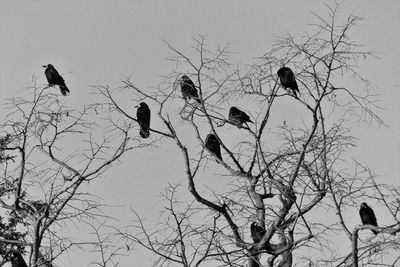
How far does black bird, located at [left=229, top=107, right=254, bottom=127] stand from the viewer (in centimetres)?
870

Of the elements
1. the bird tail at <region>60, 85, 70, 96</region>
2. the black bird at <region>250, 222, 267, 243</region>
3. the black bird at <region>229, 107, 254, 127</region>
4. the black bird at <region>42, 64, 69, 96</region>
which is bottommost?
the black bird at <region>250, 222, 267, 243</region>

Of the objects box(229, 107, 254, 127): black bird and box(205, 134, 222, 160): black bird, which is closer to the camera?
box(229, 107, 254, 127): black bird

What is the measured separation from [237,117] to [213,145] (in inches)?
17.6

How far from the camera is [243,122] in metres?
8.95

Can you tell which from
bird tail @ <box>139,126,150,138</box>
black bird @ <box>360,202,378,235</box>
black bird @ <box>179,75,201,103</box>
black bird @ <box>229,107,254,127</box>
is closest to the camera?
black bird @ <box>179,75,201,103</box>

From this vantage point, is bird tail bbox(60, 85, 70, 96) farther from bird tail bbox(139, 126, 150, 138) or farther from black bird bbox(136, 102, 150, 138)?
bird tail bbox(139, 126, 150, 138)

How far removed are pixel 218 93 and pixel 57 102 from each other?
1776 millimetres

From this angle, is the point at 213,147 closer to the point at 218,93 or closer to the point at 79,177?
the point at 218,93

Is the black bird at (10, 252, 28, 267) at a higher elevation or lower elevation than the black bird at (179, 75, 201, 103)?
lower

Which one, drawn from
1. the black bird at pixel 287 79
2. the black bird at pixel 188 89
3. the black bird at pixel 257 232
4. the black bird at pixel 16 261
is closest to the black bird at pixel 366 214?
the black bird at pixel 257 232

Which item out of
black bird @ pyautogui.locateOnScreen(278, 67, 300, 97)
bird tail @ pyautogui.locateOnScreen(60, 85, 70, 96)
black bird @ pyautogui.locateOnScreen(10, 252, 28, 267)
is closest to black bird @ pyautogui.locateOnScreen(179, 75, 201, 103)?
black bird @ pyautogui.locateOnScreen(278, 67, 300, 97)

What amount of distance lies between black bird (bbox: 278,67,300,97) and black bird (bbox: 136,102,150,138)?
1627 mm

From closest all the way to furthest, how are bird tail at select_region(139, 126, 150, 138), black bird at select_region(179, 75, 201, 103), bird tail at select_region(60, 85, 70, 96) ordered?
1. black bird at select_region(179, 75, 201, 103)
2. bird tail at select_region(139, 126, 150, 138)
3. bird tail at select_region(60, 85, 70, 96)

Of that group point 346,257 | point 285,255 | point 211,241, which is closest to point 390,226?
point 346,257
